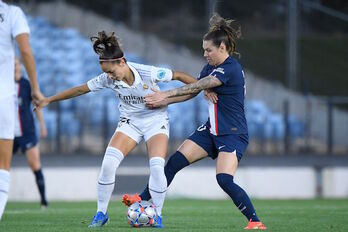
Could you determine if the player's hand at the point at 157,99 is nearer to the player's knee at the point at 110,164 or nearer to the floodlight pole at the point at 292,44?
the player's knee at the point at 110,164

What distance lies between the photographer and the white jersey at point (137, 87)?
9789 mm

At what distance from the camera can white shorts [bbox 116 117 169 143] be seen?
9883 millimetres

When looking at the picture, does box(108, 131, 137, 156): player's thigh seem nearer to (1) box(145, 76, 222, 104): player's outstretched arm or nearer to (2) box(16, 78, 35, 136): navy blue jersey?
(1) box(145, 76, 222, 104): player's outstretched arm

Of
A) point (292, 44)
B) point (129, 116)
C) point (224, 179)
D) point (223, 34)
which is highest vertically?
point (292, 44)

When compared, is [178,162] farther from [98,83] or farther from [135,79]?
[98,83]

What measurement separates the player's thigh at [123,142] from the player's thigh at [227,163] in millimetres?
1028

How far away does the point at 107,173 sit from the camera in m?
9.64

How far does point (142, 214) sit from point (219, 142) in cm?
109

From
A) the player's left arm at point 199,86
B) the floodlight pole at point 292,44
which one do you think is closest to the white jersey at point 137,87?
the player's left arm at point 199,86

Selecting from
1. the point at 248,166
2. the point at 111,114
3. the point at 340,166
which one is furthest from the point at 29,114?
the point at 340,166

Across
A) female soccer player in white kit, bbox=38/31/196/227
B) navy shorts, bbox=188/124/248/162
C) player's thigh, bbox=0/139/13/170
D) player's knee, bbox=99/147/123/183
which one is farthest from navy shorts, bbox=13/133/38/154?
player's thigh, bbox=0/139/13/170

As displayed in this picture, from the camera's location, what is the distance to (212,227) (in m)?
9.91

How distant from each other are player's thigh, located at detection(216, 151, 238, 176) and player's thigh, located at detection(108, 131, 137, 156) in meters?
1.03

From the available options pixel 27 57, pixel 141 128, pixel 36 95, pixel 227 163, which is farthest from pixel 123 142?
pixel 27 57
